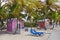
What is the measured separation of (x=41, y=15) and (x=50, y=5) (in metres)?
2.02

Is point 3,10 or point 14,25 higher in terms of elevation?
point 3,10

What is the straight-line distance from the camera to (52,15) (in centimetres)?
3080

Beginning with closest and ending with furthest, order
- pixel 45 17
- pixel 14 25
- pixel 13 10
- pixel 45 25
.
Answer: pixel 13 10, pixel 14 25, pixel 45 25, pixel 45 17

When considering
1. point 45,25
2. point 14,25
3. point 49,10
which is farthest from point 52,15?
point 14,25

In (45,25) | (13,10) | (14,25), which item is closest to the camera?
(13,10)

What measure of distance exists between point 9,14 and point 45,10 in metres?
11.0

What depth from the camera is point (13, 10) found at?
19875 millimetres

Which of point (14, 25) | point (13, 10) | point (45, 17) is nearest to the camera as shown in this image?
point (13, 10)

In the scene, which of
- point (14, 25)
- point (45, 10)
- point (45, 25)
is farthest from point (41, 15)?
point (14, 25)

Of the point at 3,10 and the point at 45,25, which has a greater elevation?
the point at 3,10

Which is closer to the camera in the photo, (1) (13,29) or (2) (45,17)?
(1) (13,29)

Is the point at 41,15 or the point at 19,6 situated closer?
the point at 19,6

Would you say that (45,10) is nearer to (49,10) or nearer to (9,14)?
(49,10)

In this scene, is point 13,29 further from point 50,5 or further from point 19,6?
point 50,5
